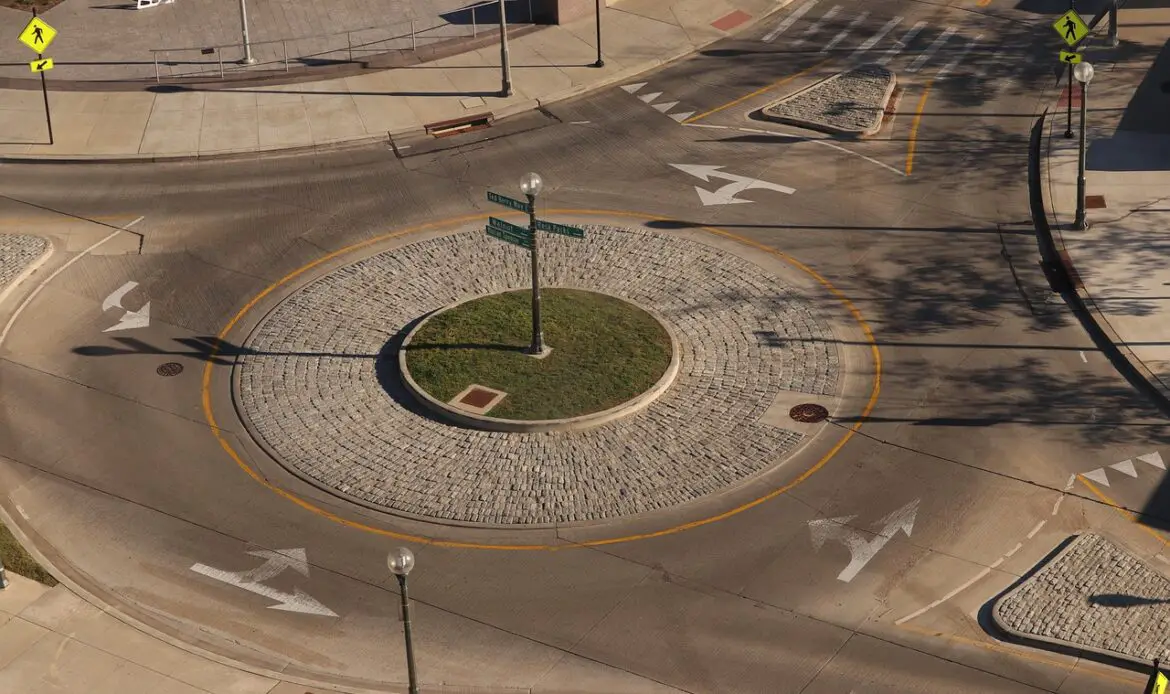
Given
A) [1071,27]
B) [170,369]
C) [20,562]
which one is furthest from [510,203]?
[1071,27]

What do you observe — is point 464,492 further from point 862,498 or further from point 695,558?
point 862,498

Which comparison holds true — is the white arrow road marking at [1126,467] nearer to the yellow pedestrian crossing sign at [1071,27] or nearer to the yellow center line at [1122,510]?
the yellow center line at [1122,510]

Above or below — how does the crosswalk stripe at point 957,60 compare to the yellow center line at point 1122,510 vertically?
above

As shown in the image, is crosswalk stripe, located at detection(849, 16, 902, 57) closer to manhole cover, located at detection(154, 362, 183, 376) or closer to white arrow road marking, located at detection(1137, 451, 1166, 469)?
white arrow road marking, located at detection(1137, 451, 1166, 469)

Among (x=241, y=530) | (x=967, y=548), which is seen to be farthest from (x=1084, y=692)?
(x=241, y=530)

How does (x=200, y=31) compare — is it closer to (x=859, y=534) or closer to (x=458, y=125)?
(x=458, y=125)

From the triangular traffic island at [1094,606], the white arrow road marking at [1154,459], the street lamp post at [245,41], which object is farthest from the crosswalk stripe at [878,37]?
the triangular traffic island at [1094,606]

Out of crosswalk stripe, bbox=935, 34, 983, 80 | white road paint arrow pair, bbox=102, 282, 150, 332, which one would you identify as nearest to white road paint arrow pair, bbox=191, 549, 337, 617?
white road paint arrow pair, bbox=102, 282, 150, 332
